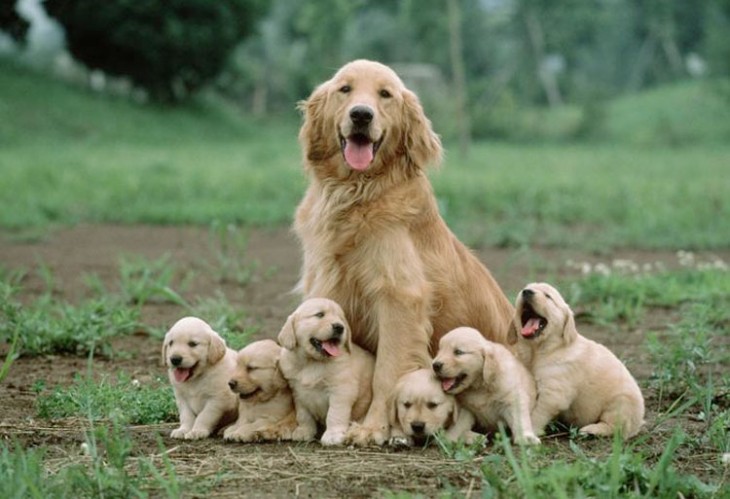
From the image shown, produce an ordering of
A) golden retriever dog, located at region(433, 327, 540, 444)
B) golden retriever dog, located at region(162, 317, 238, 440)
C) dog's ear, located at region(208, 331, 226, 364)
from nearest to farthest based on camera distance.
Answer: golden retriever dog, located at region(433, 327, 540, 444)
golden retriever dog, located at region(162, 317, 238, 440)
dog's ear, located at region(208, 331, 226, 364)

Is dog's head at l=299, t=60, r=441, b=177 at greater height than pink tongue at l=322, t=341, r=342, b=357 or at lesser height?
greater

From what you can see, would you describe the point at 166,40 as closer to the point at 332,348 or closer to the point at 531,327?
the point at 332,348

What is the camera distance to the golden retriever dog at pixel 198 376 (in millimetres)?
5320

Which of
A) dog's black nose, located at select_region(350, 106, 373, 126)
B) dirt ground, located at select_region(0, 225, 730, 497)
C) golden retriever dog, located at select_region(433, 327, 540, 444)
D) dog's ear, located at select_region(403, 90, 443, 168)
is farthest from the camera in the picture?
dog's ear, located at select_region(403, 90, 443, 168)

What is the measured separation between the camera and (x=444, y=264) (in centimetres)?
568

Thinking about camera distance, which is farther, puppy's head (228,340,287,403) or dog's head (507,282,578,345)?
puppy's head (228,340,287,403)

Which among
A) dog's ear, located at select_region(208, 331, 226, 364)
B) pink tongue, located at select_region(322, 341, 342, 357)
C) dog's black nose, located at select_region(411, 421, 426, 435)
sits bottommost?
dog's black nose, located at select_region(411, 421, 426, 435)

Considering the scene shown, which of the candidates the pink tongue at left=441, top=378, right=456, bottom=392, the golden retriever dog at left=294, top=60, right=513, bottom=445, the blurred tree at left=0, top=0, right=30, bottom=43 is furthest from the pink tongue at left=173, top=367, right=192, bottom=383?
the blurred tree at left=0, top=0, right=30, bottom=43

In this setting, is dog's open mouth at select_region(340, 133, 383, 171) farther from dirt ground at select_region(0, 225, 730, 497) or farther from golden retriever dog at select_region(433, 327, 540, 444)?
dirt ground at select_region(0, 225, 730, 497)

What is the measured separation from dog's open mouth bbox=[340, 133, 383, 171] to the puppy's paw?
1345 mm

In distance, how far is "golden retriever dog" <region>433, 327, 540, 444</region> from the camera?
5.06 meters

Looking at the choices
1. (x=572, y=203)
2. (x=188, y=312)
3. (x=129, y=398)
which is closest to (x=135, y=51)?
(x=572, y=203)

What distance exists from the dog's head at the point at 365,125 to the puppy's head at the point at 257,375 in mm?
1050

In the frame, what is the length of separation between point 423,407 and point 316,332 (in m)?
0.61
